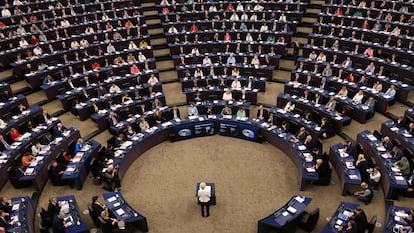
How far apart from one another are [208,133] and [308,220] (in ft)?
24.5

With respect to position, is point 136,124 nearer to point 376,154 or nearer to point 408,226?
point 376,154

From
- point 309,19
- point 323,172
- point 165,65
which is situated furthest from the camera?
point 309,19

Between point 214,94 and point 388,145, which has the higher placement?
point 214,94

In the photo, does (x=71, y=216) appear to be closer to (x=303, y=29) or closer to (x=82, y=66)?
(x=82, y=66)

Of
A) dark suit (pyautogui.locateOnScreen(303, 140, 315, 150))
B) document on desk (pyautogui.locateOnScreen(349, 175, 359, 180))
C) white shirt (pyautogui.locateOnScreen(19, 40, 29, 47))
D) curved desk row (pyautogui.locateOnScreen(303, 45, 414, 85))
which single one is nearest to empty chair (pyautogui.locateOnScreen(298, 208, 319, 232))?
document on desk (pyautogui.locateOnScreen(349, 175, 359, 180))

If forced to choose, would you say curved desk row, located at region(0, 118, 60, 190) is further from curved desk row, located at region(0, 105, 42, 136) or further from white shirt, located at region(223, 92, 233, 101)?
white shirt, located at region(223, 92, 233, 101)

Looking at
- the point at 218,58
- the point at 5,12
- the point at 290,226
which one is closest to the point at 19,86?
the point at 5,12

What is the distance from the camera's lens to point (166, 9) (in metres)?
27.5

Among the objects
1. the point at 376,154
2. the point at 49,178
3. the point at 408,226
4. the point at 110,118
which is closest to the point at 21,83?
the point at 110,118

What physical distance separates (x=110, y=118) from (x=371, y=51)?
15.0 metres

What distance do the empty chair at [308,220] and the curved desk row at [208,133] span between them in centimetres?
302

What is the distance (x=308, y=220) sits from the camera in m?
12.2

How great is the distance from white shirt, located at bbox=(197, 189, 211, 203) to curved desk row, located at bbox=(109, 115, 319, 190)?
413cm

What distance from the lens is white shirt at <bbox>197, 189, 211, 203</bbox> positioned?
12.7 meters
